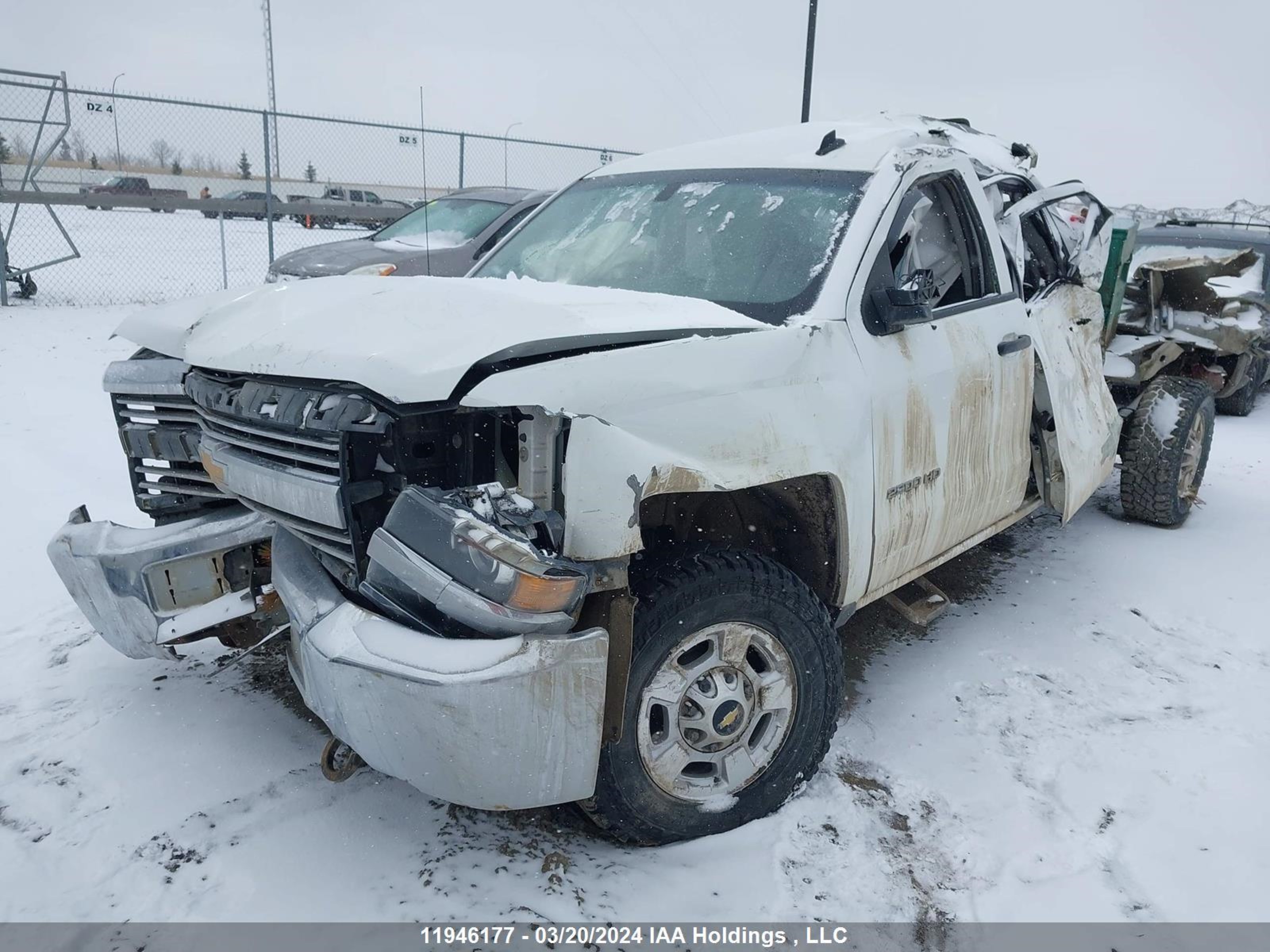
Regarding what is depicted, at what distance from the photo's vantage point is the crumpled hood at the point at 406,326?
205cm

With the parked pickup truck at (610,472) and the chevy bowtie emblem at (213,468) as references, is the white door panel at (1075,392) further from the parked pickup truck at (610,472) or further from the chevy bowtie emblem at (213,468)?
the chevy bowtie emblem at (213,468)

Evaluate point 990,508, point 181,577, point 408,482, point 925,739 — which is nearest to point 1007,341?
point 990,508

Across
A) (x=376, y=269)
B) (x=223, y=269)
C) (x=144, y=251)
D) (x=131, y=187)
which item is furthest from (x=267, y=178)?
(x=131, y=187)

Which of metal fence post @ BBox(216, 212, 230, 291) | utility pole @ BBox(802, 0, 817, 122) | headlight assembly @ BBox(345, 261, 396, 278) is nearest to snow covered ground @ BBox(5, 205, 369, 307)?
metal fence post @ BBox(216, 212, 230, 291)

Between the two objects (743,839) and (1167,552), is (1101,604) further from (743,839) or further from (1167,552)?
(743,839)

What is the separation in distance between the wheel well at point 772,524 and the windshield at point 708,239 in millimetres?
513

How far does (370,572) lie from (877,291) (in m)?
1.71

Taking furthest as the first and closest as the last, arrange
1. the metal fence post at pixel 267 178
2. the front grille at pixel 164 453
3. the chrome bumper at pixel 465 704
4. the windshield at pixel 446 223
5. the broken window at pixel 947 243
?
the metal fence post at pixel 267 178 → the windshield at pixel 446 223 → the broken window at pixel 947 243 → the front grille at pixel 164 453 → the chrome bumper at pixel 465 704

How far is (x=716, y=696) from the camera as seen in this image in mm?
2420

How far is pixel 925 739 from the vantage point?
310 cm

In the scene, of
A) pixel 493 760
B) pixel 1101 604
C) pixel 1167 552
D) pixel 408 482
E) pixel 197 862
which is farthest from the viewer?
pixel 1167 552

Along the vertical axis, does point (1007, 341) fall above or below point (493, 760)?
above

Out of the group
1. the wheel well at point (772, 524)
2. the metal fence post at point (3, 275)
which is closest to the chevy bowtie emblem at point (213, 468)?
the wheel well at point (772, 524)

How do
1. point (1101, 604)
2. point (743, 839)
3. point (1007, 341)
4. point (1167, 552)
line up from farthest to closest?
point (1167, 552) → point (1101, 604) → point (1007, 341) → point (743, 839)
